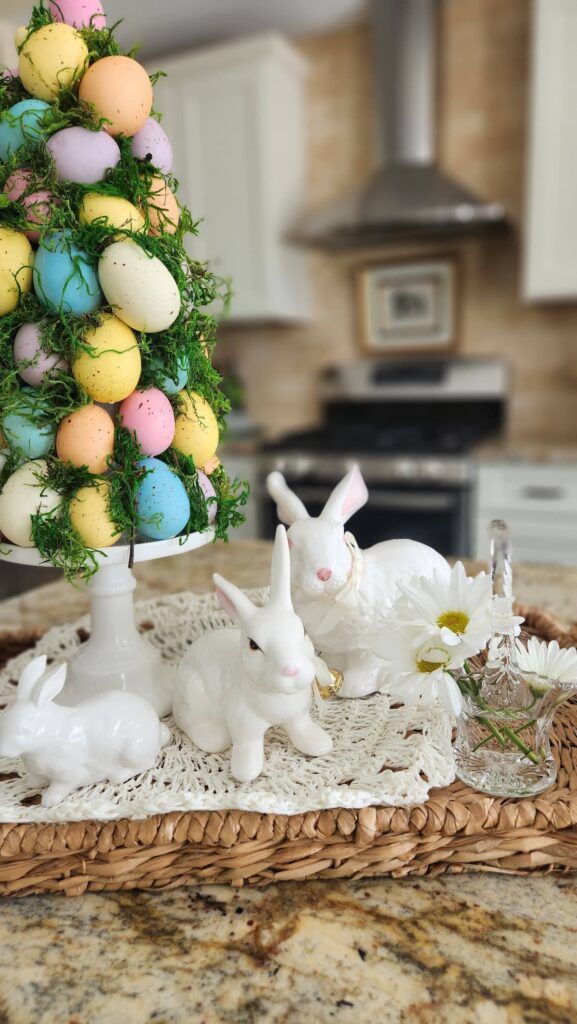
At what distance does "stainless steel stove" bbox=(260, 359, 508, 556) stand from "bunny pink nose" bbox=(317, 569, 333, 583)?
6.08ft

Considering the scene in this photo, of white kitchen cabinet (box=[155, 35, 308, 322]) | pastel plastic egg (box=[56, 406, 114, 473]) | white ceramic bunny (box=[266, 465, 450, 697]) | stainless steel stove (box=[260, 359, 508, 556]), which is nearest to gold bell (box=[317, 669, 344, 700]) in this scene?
white ceramic bunny (box=[266, 465, 450, 697])

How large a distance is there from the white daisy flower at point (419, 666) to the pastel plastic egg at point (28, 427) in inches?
13.6

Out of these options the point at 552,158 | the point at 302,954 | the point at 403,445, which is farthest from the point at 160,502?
the point at 552,158

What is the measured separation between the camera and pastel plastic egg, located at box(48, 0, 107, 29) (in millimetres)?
667

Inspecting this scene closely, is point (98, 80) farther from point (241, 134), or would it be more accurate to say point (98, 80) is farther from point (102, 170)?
point (241, 134)

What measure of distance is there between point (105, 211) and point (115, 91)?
110 millimetres

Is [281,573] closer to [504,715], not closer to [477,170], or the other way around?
[504,715]

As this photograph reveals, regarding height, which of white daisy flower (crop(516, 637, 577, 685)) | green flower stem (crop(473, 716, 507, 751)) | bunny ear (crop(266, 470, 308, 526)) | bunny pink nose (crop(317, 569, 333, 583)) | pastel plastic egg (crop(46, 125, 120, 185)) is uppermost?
pastel plastic egg (crop(46, 125, 120, 185))

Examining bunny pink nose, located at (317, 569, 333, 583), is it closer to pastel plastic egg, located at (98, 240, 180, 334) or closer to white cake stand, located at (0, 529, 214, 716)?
white cake stand, located at (0, 529, 214, 716)

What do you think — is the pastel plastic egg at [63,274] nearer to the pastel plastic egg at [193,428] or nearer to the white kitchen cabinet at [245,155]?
the pastel plastic egg at [193,428]

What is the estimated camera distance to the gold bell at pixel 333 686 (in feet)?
2.46

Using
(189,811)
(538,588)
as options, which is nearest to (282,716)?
(189,811)

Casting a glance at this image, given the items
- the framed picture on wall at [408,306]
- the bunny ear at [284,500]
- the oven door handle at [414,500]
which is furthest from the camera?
the framed picture on wall at [408,306]

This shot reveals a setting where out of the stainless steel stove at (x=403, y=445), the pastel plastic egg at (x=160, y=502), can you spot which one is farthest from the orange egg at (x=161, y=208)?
the stainless steel stove at (x=403, y=445)
